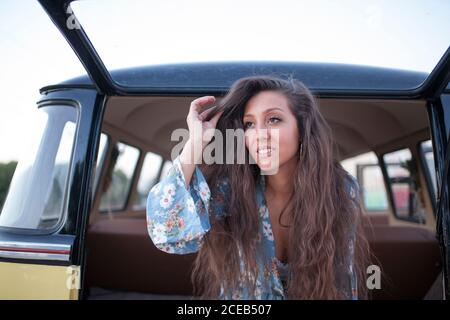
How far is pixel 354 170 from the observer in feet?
16.8

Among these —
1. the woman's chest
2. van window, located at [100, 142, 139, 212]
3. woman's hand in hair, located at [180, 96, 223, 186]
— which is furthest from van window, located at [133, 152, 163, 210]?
woman's hand in hair, located at [180, 96, 223, 186]

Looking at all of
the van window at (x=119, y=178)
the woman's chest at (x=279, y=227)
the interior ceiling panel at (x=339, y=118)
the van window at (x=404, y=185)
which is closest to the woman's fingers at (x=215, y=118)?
the woman's chest at (x=279, y=227)

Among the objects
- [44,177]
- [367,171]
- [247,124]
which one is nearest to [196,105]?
[247,124]

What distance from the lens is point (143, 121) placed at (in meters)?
3.57

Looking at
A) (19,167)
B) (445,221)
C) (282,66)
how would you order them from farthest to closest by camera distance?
1. (282,66)
2. (19,167)
3. (445,221)

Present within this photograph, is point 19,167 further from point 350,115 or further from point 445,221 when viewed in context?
point 350,115

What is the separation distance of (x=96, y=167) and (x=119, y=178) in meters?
2.13

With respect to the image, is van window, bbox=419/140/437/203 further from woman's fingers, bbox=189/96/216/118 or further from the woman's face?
woman's fingers, bbox=189/96/216/118

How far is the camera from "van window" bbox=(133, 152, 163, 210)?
499 centimetres

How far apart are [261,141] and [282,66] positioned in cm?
81

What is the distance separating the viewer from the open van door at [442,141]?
62.7 inches

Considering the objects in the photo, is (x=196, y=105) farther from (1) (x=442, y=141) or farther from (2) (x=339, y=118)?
(2) (x=339, y=118)

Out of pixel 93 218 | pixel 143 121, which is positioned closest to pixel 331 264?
pixel 143 121
